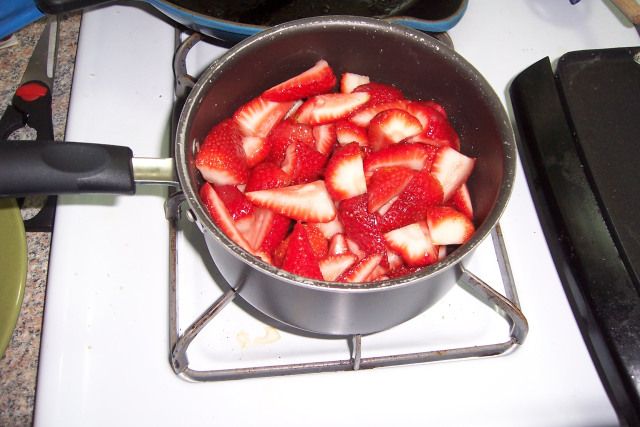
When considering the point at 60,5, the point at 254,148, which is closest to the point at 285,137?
the point at 254,148

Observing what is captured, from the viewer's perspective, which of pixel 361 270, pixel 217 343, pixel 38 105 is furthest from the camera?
pixel 38 105

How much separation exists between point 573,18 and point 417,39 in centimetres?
52

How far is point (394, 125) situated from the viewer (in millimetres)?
659

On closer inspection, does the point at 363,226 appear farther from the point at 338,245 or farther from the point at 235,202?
the point at 235,202

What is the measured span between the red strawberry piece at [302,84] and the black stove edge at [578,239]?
0.32m

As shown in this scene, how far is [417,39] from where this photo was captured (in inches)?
26.0

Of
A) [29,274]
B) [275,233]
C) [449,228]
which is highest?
[449,228]

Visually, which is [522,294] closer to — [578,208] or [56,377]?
[578,208]

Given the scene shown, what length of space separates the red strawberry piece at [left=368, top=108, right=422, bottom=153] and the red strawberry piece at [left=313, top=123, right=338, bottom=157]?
2.4 inches

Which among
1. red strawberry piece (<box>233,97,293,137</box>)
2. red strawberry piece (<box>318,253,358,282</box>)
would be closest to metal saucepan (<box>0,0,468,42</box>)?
red strawberry piece (<box>233,97,293,137</box>)

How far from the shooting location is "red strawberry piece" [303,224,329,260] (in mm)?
638

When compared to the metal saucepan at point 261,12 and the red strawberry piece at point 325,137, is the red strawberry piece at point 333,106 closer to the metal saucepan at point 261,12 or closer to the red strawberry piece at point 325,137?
the red strawberry piece at point 325,137

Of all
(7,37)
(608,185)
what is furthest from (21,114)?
(608,185)

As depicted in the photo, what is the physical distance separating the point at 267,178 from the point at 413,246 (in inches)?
7.6
